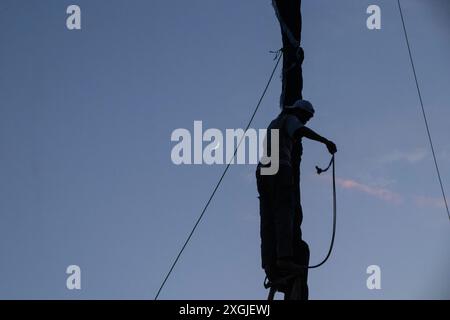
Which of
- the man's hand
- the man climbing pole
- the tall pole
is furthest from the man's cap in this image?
the man's hand

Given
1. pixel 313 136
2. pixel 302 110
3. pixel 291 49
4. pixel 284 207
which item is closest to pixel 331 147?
pixel 313 136

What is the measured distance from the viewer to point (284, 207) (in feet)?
48.0

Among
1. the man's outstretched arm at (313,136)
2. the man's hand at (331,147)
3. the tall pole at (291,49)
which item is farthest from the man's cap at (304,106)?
the man's hand at (331,147)

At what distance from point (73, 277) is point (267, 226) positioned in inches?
167

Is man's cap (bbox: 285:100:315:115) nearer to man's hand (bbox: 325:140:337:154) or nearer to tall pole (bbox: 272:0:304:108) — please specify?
tall pole (bbox: 272:0:304:108)

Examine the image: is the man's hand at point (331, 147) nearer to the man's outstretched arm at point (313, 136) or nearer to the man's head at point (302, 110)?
the man's outstretched arm at point (313, 136)

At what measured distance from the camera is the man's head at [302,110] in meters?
15.0

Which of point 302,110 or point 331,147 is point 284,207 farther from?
point 302,110

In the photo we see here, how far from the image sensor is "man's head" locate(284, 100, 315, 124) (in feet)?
49.1

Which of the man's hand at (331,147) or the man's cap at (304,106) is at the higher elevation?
the man's cap at (304,106)
